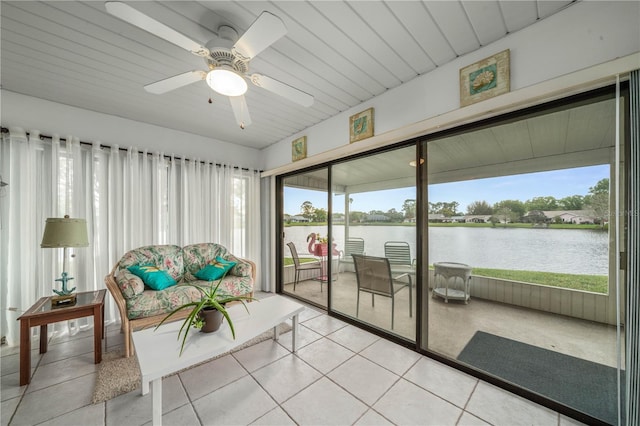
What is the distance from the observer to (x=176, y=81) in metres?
1.74

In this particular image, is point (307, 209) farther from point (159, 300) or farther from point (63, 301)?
point (63, 301)

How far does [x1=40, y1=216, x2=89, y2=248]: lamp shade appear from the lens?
2127mm

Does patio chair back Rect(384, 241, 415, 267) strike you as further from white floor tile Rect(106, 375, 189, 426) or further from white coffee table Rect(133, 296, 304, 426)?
white floor tile Rect(106, 375, 189, 426)

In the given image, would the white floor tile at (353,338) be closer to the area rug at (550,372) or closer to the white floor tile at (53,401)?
the area rug at (550,372)

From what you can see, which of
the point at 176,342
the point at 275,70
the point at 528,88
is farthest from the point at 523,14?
the point at 176,342

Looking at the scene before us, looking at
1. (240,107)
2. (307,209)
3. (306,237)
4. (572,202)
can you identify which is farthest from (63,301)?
(572,202)

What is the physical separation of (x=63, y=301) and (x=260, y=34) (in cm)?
288

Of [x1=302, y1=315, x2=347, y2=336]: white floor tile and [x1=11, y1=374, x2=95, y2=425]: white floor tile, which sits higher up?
[x1=11, y1=374, x2=95, y2=425]: white floor tile

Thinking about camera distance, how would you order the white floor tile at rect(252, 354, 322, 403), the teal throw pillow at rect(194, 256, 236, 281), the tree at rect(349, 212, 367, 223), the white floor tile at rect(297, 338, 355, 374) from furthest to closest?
the teal throw pillow at rect(194, 256, 236, 281)
the tree at rect(349, 212, 367, 223)
the white floor tile at rect(297, 338, 355, 374)
the white floor tile at rect(252, 354, 322, 403)

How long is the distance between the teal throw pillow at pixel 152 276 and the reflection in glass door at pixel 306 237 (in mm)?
1900

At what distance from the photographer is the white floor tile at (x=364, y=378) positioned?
173 cm

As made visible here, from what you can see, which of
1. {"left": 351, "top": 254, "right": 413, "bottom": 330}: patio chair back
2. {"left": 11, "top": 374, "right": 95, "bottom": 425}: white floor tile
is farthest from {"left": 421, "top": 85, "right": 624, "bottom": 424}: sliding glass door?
{"left": 11, "top": 374, "right": 95, "bottom": 425}: white floor tile

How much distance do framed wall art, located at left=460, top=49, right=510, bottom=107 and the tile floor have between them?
7.41 ft

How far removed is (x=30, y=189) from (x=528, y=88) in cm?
469
